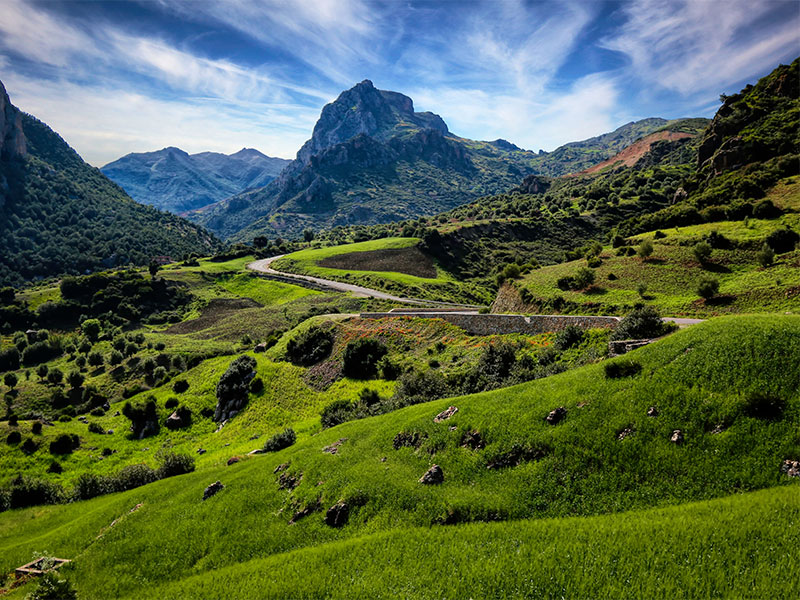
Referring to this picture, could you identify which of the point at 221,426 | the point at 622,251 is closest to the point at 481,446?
the point at 221,426

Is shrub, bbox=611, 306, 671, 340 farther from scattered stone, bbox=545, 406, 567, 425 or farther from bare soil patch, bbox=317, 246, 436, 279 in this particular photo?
bare soil patch, bbox=317, 246, 436, 279

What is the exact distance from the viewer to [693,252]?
46.3m

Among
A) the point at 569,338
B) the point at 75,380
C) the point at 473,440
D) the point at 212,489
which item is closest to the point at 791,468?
the point at 473,440

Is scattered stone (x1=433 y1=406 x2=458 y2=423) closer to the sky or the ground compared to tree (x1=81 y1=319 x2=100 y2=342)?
closer to the sky

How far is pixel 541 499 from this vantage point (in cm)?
1370

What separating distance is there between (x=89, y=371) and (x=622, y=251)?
4165 inches

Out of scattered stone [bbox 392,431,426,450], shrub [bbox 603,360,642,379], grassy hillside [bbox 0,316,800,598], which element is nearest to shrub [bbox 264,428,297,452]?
grassy hillside [bbox 0,316,800,598]

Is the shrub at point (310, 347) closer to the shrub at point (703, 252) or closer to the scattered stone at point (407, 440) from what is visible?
the scattered stone at point (407, 440)

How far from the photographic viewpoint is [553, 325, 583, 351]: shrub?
101ft

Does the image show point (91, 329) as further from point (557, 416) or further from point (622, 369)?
point (622, 369)

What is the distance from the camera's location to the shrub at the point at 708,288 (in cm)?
3409

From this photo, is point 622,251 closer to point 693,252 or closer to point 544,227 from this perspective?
point 693,252

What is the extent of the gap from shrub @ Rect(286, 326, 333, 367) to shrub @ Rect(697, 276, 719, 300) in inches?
1655

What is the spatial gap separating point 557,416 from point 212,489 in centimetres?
2056
